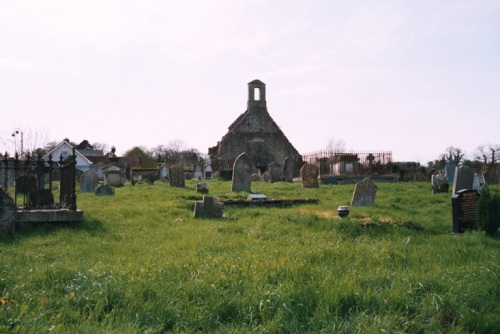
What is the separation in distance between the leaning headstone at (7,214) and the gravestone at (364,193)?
9.01 meters

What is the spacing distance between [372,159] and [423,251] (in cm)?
2484

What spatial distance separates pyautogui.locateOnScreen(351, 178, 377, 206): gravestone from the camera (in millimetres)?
13430

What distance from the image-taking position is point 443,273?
5305 millimetres

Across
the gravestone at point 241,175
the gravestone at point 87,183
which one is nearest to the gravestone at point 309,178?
the gravestone at point 241,175

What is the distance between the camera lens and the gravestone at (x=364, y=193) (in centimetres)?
1343

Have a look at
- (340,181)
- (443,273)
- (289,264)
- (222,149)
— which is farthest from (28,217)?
(222,149)

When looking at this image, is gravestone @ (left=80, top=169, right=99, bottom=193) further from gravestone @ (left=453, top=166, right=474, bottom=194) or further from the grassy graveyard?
gravestone @ (left=453, top=166, right=474, bottom=194)

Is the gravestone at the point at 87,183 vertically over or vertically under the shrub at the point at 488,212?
over

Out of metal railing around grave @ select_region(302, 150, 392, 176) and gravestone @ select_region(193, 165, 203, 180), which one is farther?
gravestone @ select_region(193, 165, 203, 180)

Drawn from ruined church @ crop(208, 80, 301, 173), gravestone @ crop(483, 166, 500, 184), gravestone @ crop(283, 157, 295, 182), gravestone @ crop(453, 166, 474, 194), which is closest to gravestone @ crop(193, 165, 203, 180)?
ruined church @ crop(208, 80, 301, 173)

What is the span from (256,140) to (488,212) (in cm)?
3819

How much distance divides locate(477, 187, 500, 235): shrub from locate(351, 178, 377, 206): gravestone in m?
4.61

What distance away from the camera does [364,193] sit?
44.2ft

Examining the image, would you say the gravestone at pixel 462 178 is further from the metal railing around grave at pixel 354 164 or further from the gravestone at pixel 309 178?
the metal railing around grave at pixel 354 164
